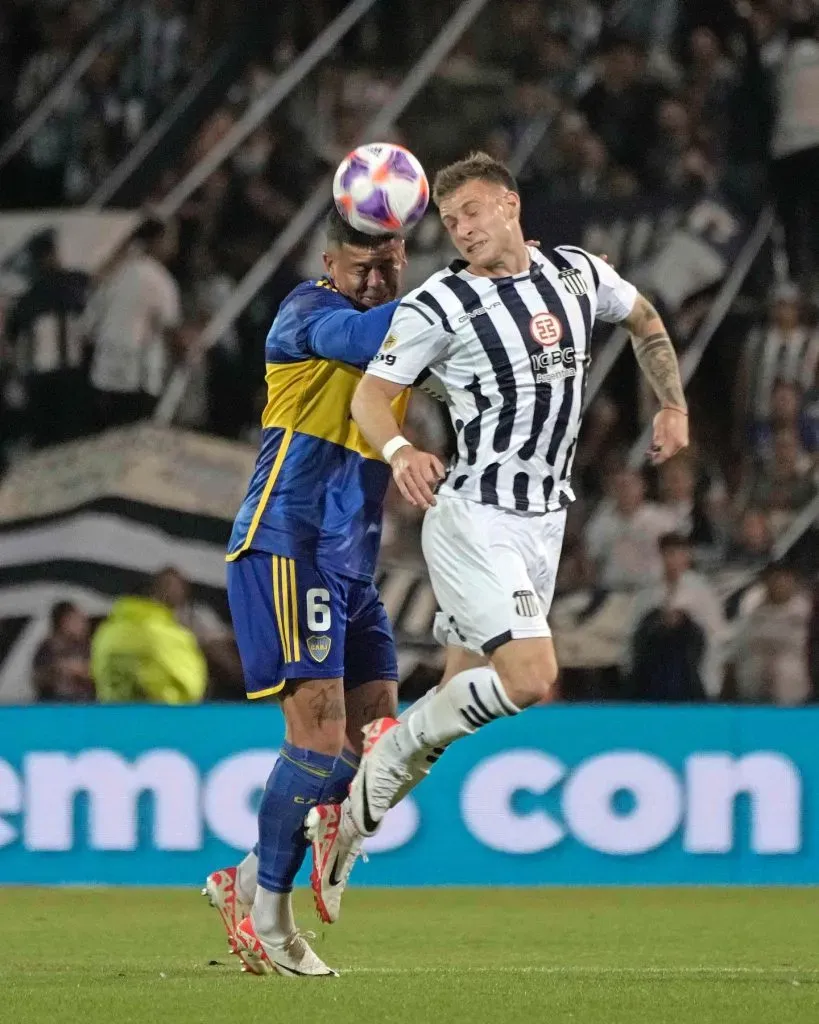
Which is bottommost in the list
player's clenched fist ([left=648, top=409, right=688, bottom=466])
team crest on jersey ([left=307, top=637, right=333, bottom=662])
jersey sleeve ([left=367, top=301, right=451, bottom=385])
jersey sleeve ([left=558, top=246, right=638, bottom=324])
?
team crest on jersey ([left=307, top=637, right=333, bottom=662])

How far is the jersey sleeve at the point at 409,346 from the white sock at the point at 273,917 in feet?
4.57

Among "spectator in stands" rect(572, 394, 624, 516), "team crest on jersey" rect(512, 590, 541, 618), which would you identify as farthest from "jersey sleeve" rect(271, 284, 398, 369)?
"spectator in stands" rect(572, 394, 624, 516)

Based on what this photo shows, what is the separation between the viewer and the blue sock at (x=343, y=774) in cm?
502

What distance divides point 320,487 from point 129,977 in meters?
1.38

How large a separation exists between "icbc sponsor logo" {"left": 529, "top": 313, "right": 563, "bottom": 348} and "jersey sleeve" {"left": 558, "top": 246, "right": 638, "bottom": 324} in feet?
0.89

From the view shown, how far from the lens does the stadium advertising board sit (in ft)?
26.0

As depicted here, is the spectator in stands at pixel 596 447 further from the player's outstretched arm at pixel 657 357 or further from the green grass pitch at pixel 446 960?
the player's outstretched arm at pixel 657 357

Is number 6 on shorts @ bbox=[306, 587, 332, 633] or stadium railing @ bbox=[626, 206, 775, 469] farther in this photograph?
stadium railing @ bbox=[626, 206, 775, 469]

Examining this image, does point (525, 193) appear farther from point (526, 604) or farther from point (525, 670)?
point (525, 670)

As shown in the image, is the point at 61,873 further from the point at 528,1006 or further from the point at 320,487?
the point at 528,1006

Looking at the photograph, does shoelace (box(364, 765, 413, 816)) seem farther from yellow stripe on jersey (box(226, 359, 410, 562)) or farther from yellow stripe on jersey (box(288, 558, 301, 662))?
yellow stripe on jersey (box(226, 359, 410, 562))

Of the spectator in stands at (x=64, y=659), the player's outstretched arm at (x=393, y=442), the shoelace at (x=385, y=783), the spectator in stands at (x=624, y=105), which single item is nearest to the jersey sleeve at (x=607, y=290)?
the player's outstretched arm at (x=393, y=442)

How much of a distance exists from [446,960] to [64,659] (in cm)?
511

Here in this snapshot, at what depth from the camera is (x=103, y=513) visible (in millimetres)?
11047
